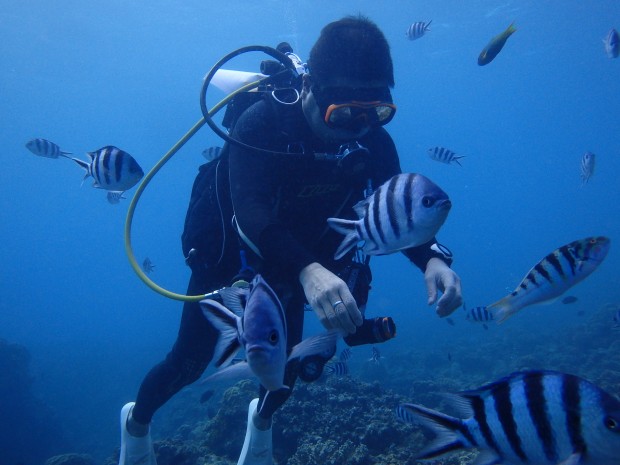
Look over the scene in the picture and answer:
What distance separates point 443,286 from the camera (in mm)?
2641

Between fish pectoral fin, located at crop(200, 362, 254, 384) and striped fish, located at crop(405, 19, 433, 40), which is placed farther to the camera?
striped fish, located at crop(405, 19, 433, 40)

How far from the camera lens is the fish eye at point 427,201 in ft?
5.65

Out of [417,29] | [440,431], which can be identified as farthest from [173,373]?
[417,29]

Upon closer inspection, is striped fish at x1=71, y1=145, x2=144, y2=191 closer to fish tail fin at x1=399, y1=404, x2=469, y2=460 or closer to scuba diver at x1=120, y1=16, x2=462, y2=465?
scuba diver at x1=120, y1=16, x2=462, y2=465

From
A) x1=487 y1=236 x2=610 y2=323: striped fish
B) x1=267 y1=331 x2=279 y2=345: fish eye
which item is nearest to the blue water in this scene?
x1=487 y1=236 x2=610 y2=323: striped fish

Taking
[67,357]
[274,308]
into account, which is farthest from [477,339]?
[67,357]

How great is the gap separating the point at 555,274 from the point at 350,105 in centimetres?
190

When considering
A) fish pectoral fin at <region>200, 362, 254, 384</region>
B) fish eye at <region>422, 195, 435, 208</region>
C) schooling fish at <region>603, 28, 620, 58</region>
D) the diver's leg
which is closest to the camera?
fish pectoral fin at <region>200, 362, 254, 384</region>

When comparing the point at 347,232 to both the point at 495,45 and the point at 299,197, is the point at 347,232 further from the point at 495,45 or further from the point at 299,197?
the point at 495,45

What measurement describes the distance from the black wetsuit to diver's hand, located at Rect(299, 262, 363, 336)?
49 centimetres

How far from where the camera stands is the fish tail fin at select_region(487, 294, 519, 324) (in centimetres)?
239

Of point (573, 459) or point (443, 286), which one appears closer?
point (573, 459)

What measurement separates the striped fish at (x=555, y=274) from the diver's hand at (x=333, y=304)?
3.51 feet

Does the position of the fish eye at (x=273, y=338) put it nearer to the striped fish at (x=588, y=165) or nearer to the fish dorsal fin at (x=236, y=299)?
the fish dorsal fin at (x=236, y=299)
